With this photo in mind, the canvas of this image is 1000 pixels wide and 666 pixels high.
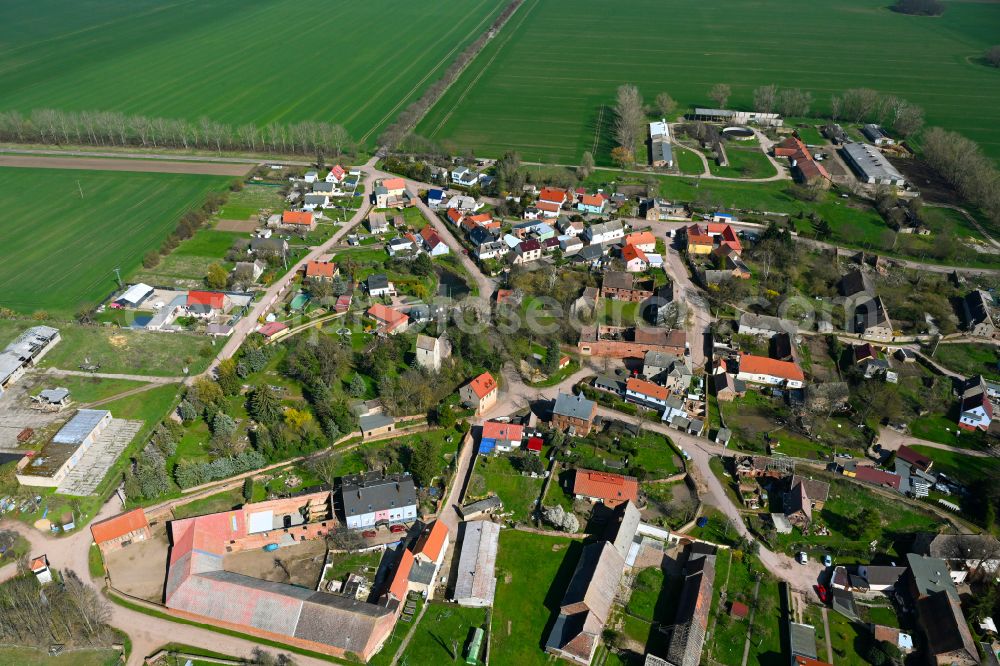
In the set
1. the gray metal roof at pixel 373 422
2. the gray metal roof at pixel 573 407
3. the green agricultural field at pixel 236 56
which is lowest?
the gray metal roof at pixel 373 422

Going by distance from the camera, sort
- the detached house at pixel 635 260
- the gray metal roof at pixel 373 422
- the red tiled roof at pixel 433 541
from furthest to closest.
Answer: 1. the detached house at pixel 635 260
2. the gray metal roof at pixel 373 422
3. the red tiled roof at pixel 433 541

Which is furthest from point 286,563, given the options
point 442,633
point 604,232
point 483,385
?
point 604,232

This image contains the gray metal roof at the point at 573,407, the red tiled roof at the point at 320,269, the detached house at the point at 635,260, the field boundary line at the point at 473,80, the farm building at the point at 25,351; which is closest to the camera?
the gray metal roof at the point at 573,407

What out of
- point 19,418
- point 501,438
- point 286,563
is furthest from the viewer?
point 19,418

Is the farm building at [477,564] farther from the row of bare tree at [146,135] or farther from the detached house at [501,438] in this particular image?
the row of bare tree at [146,135]

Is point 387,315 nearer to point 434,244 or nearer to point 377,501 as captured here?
point 434,244

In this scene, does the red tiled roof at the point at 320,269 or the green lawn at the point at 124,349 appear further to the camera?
the red tiled roof at the point at 320,269

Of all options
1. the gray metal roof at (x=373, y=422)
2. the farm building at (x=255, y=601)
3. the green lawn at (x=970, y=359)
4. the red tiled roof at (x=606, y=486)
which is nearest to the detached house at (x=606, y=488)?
the red tiled roof at (x=606, y=486)
